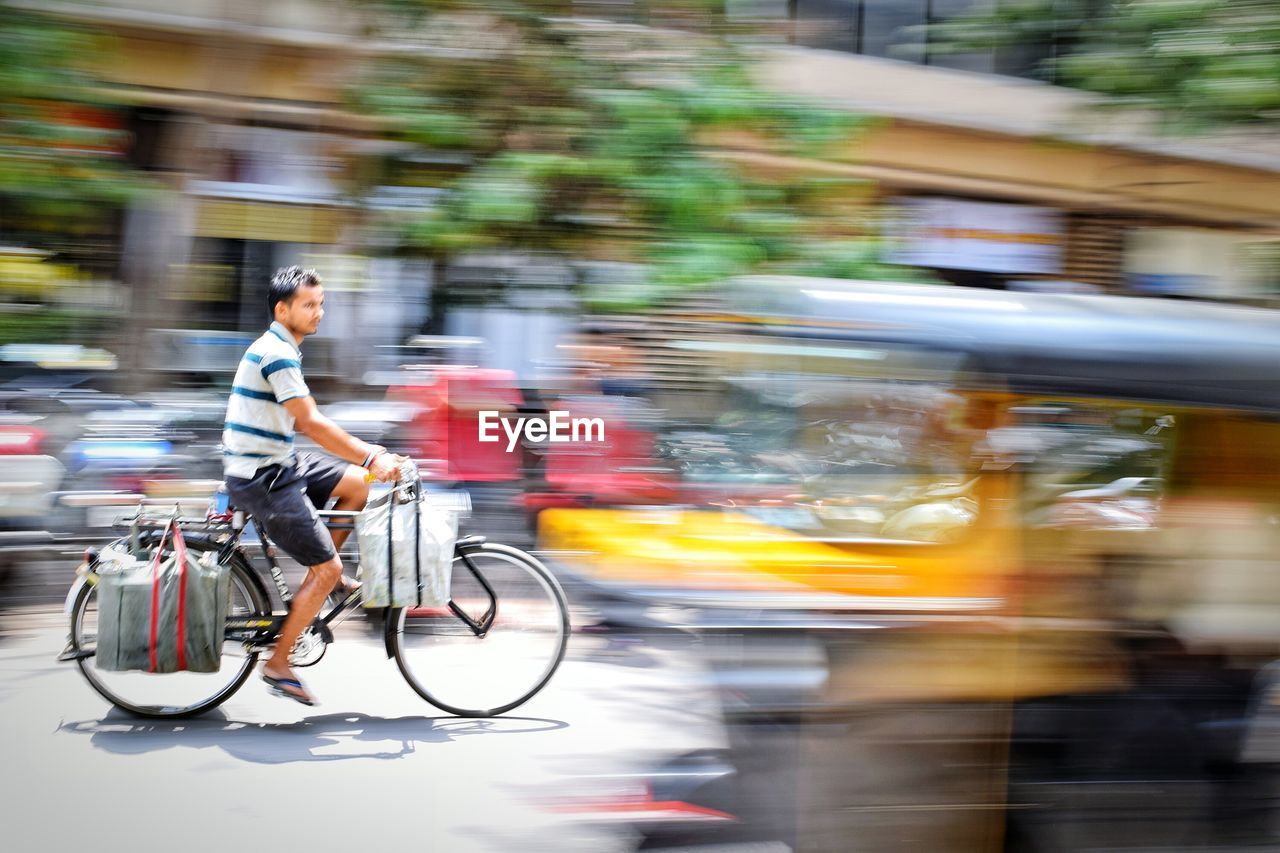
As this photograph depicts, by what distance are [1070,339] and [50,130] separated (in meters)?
3.94

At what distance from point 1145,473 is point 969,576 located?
0.45 meters

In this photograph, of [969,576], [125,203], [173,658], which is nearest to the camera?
[969,576]

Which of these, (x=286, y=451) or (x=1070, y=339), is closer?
(x=1070, y=339)

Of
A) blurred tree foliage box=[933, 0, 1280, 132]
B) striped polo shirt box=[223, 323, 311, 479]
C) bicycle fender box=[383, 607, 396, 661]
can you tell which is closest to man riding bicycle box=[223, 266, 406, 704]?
Result: striped polo shirt box=[223, 323, 311, 479]

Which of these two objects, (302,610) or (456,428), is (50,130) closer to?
(302,610)

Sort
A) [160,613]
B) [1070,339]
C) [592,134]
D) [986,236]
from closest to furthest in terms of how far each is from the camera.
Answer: [1070,339]
[160,613]
[592,134]
[986,236]

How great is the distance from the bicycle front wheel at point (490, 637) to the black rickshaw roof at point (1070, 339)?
2.16 m

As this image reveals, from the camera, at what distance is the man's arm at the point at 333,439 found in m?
4.32

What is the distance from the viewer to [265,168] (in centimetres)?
951

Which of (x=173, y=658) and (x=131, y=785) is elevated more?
(x=173, y=658)

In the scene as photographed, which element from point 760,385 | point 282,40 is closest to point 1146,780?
point 760,385

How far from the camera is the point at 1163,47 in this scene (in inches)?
224

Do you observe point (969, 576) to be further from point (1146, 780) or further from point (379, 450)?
point (379, 450)

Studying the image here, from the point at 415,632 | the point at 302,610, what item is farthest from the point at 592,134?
the point at 302,610
